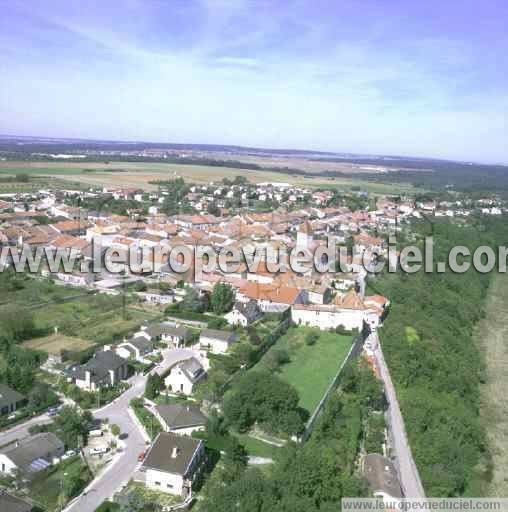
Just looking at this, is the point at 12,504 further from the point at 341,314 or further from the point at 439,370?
the point at 341,314

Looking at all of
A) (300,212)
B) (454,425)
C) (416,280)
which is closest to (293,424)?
(454,425)

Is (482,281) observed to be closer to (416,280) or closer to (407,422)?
(416,280)

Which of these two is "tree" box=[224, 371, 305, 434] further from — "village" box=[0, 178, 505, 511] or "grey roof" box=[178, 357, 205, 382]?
"grey roof" box=[178, 357, 205, 382]

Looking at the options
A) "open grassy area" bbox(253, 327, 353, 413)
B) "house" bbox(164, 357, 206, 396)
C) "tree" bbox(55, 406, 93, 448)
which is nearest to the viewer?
"tree" bbox(55, 406, 93, 448)

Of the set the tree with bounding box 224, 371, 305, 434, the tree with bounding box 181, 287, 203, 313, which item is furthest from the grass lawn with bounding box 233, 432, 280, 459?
the tree with bounding box 181, 287, 203, 313

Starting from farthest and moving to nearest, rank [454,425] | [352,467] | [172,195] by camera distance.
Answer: [172,195] < [454,425] < [352,467]

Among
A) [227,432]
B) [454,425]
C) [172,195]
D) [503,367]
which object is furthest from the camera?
[172,195]

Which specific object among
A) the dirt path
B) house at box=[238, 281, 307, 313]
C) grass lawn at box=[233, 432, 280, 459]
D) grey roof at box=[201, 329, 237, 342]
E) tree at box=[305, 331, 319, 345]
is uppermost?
house at box=[238, 281, 307, 313]
